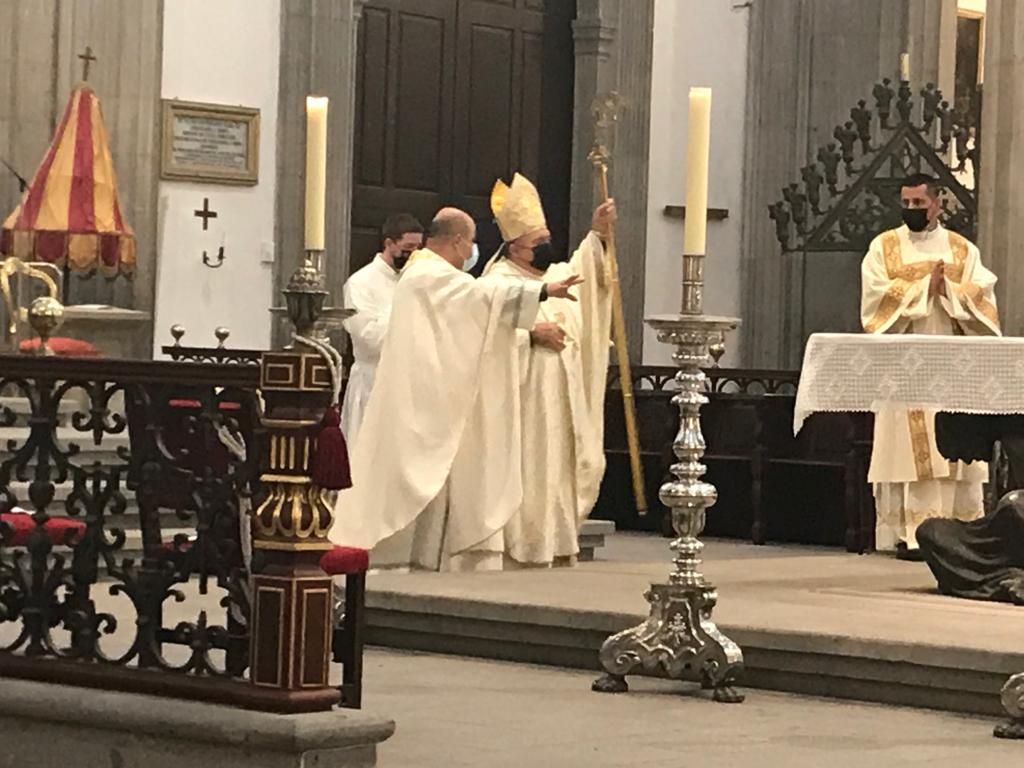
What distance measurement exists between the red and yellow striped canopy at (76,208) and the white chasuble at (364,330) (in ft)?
5.66

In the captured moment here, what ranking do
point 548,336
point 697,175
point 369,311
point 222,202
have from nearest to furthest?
point 697,175
point 548,336
point 369,311
point 222,202

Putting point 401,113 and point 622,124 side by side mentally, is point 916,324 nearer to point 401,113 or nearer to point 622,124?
point 401,113

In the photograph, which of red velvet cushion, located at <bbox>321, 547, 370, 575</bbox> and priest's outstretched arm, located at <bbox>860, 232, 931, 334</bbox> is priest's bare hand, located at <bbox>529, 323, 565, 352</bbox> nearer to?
priest's outstretched arm, located at <bbox>860, 232, 931, 334</bbox>

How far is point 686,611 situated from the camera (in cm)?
801

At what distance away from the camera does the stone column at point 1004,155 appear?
13.6 meters

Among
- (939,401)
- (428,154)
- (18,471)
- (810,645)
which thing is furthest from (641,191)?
(18,471)

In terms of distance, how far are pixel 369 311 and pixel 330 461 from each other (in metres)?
5.69

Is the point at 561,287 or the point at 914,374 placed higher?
the point at 561,287

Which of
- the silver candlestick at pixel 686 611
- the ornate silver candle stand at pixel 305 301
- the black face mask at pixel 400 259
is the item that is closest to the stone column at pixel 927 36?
the black face mask at pixel 400 259

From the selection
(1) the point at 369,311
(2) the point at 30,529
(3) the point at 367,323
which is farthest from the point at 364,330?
(2) the point at 30,529

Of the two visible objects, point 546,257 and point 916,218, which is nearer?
point 916,218

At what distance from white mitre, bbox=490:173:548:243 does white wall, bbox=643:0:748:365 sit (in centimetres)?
619

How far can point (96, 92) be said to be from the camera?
45.2 ft

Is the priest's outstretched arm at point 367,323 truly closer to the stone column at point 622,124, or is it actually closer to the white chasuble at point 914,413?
the white chasuble at point 914,413
